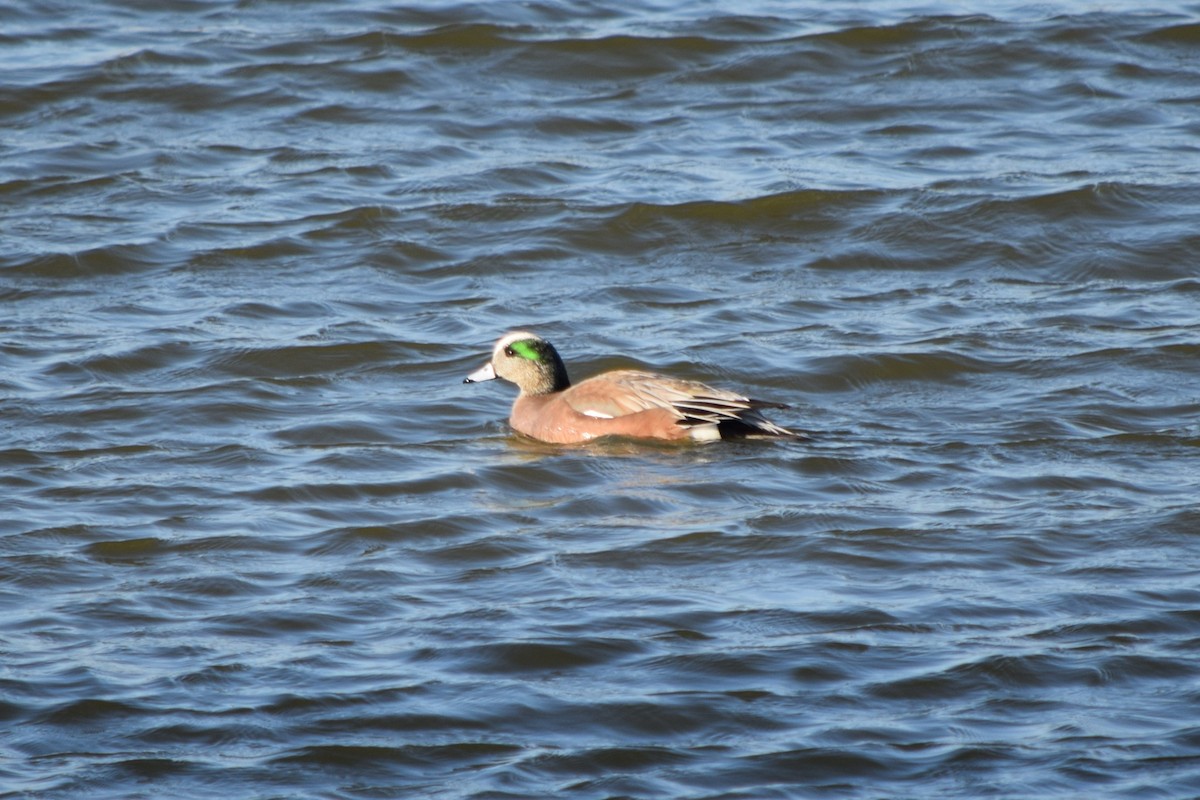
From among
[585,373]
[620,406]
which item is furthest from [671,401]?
[585,373]

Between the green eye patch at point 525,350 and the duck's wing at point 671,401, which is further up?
the green eye patch at point 525,350

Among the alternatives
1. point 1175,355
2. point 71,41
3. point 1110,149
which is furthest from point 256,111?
point 1175,355

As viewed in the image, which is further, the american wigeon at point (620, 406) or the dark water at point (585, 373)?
the american wigeon at point (620, 406)

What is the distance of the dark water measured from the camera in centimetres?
552

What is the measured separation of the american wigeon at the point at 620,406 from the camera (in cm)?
881

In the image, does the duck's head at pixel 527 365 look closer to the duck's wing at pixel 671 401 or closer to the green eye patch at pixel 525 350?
the green eye patch at pixel 525 350

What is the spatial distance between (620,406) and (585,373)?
1.15 meters

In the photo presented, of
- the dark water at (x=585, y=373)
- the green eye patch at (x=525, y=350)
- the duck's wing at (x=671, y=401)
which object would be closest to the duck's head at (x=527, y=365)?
the green eye patch at (x=525, y=350)

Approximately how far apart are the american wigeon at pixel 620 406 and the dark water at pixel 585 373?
0.14m

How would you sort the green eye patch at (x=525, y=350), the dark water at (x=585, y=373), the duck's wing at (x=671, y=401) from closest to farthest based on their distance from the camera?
the dark water at (x=585, y=373) < the duck's wing at (x=671, y=401) < the green eye patch at (x=525, y=350)

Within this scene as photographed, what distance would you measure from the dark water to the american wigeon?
0.14 m

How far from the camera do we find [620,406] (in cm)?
900

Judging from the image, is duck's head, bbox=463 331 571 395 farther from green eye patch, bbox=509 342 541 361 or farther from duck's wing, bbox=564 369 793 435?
duck's wing, bbox=564 369 793 435

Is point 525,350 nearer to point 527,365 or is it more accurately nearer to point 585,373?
point 527,365
